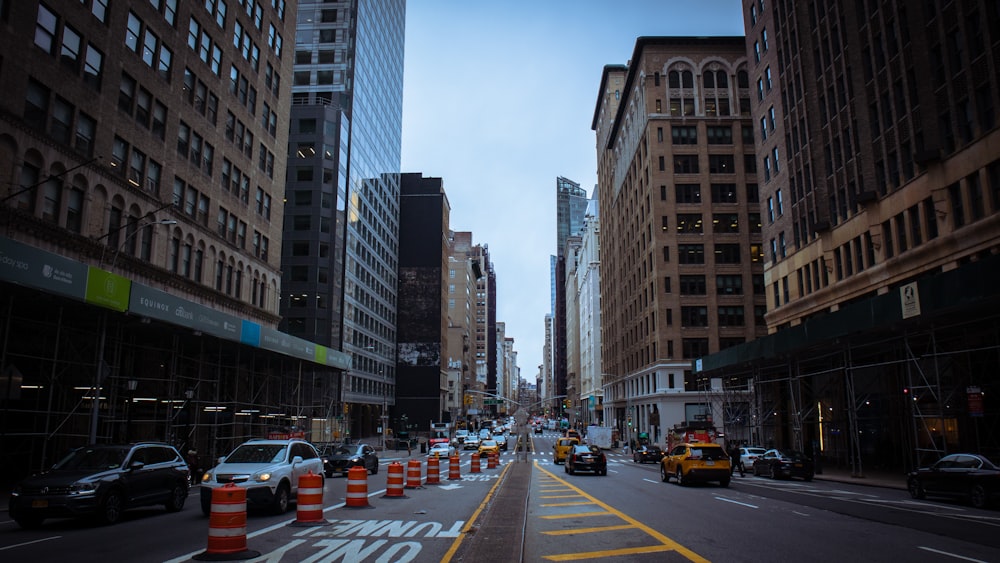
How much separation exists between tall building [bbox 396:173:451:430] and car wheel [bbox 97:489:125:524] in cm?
9747

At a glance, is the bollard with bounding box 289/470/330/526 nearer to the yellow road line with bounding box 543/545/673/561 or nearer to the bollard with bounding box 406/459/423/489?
the yellow road line with bounding box 543/545/673/561

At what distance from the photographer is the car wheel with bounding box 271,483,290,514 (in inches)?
600

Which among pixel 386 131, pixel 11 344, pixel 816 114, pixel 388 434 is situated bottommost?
pixel 388 434

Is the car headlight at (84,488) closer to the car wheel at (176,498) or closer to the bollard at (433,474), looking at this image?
the car wheel at (176,498)

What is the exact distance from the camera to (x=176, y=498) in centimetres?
1678

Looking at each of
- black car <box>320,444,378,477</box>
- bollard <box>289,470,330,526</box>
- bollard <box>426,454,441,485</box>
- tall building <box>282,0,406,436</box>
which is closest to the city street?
bollard <box>289,470,330,526</box>

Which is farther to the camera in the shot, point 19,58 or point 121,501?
point 19,58

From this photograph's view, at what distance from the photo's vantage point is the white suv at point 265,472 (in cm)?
1471

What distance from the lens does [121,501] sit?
1445cm

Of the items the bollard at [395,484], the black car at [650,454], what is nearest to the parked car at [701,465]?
the bollard at [395,484]

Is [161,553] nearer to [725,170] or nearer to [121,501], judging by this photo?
[121,501]

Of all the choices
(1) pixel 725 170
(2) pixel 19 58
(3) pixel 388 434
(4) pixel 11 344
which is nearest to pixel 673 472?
(4) pixel 11 344

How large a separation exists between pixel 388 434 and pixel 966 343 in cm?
7039

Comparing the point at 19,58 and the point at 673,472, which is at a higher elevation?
the point at 19,58
